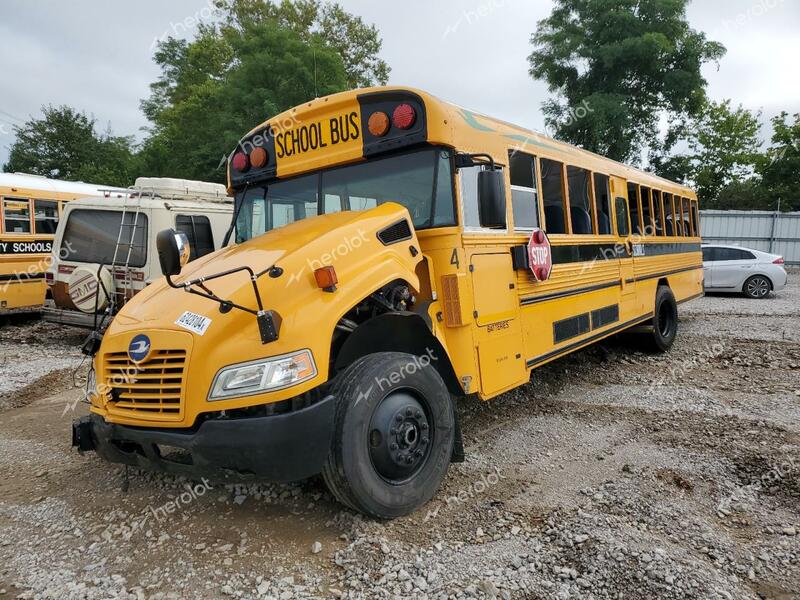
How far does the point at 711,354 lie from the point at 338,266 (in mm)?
6272

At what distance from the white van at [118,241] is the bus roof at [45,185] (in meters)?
1.26

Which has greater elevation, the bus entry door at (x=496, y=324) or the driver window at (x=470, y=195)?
the driver window at (x=470, y=195)

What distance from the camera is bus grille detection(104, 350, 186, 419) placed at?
2454 millimetres

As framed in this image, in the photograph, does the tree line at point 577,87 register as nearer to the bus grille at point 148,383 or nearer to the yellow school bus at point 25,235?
the yellow school bus at point 25,235

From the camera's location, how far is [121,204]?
7.38 meters

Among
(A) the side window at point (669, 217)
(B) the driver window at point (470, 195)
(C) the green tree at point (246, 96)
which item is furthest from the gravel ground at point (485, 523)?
(C) the green tree at point (246, 96)

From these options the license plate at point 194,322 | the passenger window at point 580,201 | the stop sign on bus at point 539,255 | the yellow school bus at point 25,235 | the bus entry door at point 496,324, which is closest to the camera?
the license plate at point 194,322

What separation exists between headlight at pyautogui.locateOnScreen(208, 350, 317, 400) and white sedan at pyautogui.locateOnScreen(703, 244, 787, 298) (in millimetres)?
13517

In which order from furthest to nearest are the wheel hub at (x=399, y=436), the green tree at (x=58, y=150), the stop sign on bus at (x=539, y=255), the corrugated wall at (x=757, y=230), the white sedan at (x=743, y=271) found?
the green tree at (x=58, y=150) < the corrugated wall at (x=757, y=230) < the white sedan at (x=743, y=271) < the stop sign on bus at (x=539, y=255) < the wheel hub at (x=399, y=436)

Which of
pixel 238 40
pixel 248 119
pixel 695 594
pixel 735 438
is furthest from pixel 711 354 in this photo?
pixel 238 40

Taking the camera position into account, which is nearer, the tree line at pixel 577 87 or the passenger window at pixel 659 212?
the passenger window at pixel 659 212

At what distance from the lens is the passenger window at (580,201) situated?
16.0 feet

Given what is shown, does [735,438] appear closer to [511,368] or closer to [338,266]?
[511,368]

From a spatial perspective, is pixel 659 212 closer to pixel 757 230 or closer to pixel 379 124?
pixel 379 124
